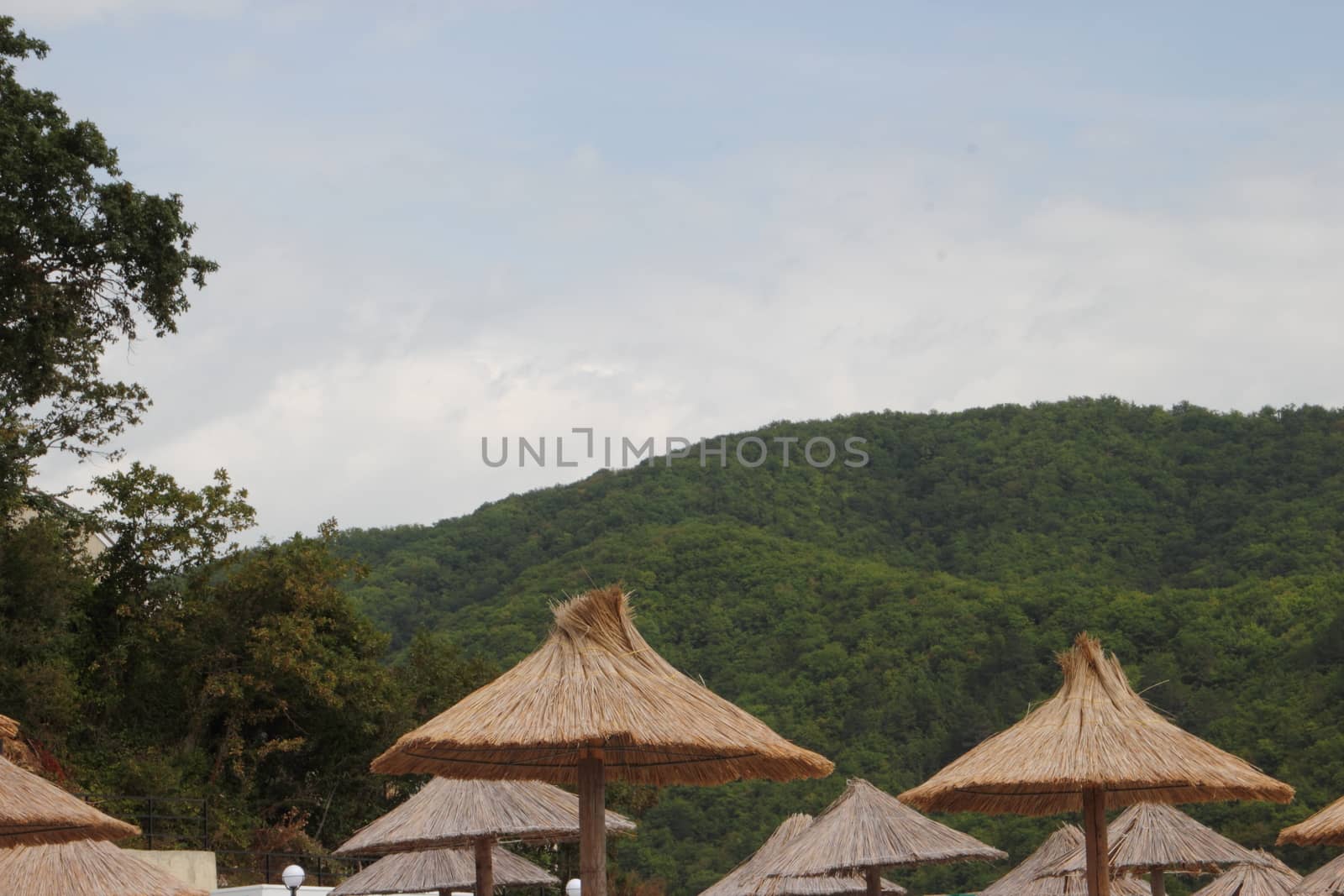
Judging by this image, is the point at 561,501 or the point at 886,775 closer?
the point at 886,775

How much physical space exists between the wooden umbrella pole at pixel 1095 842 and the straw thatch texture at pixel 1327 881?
14.4 ft

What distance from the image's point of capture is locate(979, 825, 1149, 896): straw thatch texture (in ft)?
55.7

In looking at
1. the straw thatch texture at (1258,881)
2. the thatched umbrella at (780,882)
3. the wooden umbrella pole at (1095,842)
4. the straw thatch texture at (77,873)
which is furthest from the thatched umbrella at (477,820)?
the straw thatch texture at (1258,881)

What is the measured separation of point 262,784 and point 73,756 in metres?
3.72

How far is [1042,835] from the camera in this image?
96.5 feet

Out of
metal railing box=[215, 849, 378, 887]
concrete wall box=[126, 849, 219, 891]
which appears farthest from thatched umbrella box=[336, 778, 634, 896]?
metal railing box=[215, 849, 378, 887]

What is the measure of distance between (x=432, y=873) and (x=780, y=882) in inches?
161

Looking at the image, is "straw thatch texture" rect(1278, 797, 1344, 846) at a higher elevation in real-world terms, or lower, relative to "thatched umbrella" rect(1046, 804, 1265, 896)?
higher

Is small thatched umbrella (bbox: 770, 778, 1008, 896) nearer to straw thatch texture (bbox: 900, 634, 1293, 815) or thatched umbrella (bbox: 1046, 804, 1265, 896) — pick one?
thatched umbrella (bbox: 1046, 804, 1265, 896)

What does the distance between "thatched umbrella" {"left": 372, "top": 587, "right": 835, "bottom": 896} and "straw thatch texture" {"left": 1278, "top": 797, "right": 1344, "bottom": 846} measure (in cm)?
464

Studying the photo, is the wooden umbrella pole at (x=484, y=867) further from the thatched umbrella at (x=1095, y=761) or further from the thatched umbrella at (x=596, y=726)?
the thatched umbrella at (x=596, y=726)

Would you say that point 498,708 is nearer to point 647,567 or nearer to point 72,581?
point 72,581

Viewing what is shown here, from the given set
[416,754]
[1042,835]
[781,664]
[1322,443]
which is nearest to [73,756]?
[416,754]

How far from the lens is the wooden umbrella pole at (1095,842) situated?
970cm
